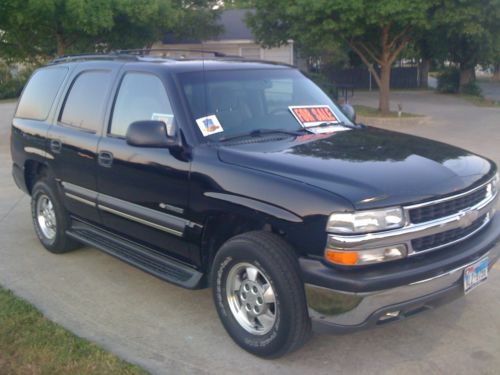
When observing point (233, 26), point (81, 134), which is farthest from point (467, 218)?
point (233, 26)

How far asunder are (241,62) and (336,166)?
1741mm

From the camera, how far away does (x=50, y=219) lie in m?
6.32

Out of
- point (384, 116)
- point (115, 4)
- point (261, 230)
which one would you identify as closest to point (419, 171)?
point (261, 230)

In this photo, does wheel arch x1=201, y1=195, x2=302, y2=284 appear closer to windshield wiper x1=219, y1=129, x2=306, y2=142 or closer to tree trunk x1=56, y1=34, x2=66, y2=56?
windshield wiper x1=219, y1=129, x2=306, y2=142

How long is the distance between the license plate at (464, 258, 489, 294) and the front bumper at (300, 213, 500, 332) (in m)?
0.18

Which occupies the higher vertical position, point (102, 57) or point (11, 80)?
point (102, 57)

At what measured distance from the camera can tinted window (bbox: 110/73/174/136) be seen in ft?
15.7

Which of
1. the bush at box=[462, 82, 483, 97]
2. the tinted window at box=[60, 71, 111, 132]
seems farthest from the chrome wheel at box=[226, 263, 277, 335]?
the bush at box=[462, 82, 483, 97]

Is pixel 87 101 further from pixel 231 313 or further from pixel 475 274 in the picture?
pixel 475 274

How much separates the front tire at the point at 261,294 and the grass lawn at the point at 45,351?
0.73 meters

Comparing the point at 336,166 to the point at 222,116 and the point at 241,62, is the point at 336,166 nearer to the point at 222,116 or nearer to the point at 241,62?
the point at 222,116

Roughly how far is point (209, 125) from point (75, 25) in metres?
11.1

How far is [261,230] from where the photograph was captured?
4.04m

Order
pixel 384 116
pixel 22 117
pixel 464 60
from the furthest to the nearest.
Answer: pixel 464 60
pixel 384 116
pixel 22 117
